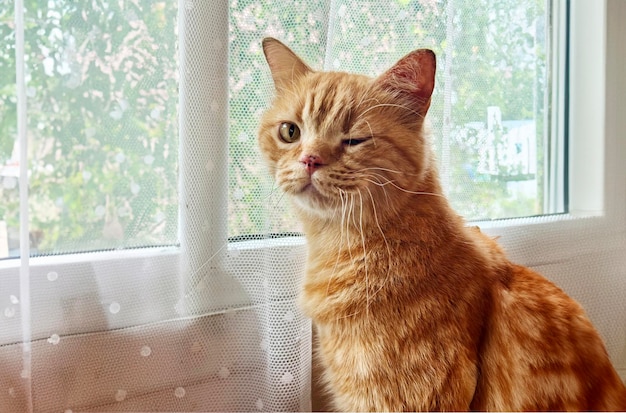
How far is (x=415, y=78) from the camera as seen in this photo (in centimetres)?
82

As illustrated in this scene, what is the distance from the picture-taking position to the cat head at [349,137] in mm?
798

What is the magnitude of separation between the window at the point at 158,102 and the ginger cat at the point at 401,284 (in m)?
0.10

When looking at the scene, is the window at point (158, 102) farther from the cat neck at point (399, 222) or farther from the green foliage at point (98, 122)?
the cat neck at point (399, 222)

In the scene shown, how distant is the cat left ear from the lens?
0.80 metres

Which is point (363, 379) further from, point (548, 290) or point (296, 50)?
point (296, 50)

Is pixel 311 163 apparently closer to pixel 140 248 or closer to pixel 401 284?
pixel 401 284

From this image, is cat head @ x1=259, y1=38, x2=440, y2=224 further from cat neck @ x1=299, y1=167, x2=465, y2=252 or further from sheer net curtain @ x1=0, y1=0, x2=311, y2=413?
sheer net curtain @ x1=0, y1=0, x2=311, y2=413

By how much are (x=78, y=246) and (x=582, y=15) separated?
1325mm

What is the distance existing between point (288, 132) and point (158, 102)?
22cm

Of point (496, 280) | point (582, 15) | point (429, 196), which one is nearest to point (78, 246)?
point (429, 196)

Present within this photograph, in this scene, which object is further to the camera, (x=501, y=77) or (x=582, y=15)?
(x=582, y=15)

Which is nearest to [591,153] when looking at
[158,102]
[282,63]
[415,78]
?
[415,78]

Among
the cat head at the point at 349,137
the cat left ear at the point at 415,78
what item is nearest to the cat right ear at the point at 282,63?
the cat head at the point at 349,137

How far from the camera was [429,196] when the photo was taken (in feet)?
2.90
